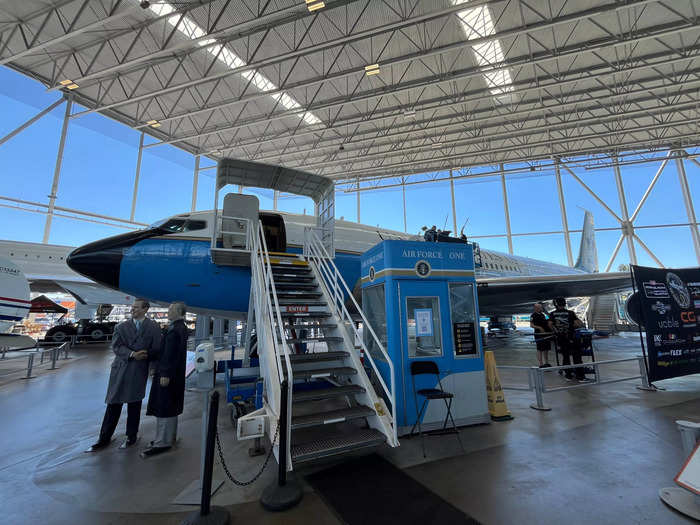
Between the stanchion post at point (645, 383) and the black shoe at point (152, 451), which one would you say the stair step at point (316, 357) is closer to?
the black shoe at point (152, 451)

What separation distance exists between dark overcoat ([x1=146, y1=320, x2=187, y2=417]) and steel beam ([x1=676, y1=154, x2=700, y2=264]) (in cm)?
3042

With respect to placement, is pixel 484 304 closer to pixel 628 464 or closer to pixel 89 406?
pixel 628 464

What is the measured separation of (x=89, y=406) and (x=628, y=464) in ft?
27.2

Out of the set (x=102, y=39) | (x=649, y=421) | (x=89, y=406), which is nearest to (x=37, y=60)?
(x=102, y=39)

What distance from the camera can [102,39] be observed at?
13523mm

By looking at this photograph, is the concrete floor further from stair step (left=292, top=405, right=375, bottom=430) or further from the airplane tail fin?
the airplane tail fin

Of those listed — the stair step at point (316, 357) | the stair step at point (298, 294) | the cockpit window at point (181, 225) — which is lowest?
the stair step at point (316, 357)

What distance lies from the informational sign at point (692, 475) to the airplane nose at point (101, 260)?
825 centimetres

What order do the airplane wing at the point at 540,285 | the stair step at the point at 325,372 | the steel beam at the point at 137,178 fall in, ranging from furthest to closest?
1. the steel beam at the point at 137,178
2. the airplane wing at the point at 540,285
3. the stair step at the point at 325,372

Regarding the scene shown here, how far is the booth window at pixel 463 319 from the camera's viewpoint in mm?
4770

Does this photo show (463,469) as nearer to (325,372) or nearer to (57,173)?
(325,372)

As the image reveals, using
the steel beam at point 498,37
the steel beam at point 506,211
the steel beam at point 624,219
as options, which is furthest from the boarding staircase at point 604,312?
the steel beam at point 498,37

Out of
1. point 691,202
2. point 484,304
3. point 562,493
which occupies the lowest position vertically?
point 562,493

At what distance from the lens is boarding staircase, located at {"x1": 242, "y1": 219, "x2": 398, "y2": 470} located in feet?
10.5
